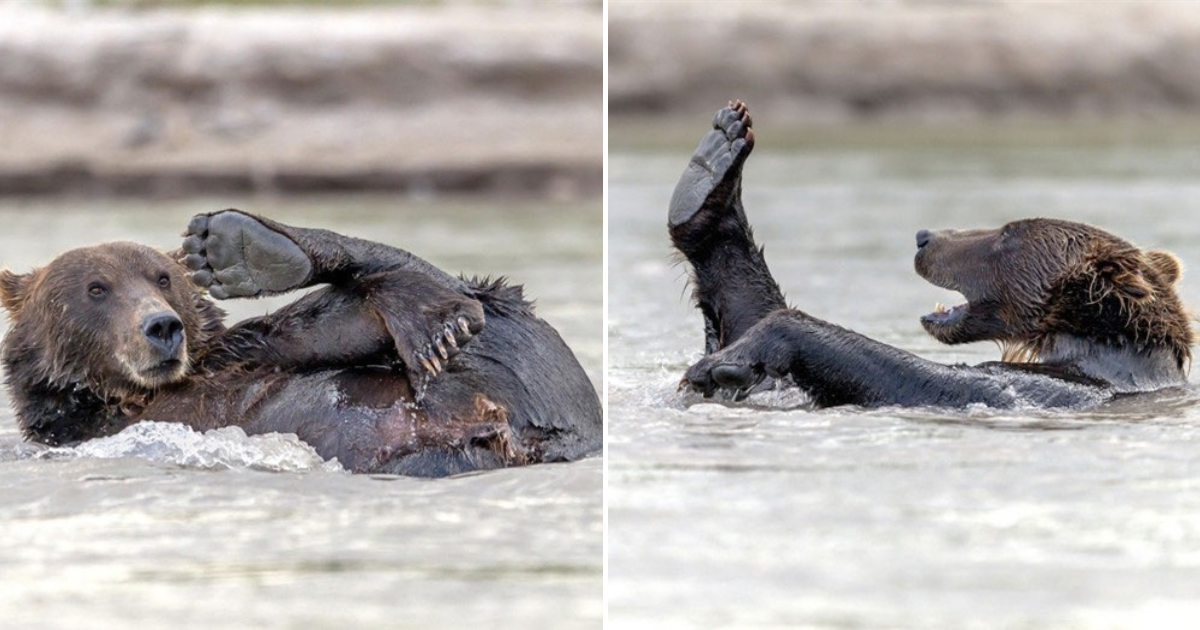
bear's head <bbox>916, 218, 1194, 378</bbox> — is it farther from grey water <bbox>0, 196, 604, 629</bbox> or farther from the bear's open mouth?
grey water <bbox>0, 196, 604, 629</bbox>

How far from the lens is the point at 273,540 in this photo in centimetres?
461

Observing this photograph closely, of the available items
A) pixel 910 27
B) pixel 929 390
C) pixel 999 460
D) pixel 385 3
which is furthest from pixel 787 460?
pixel 910 27

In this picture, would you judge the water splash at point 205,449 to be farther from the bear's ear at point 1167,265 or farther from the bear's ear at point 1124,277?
the bear's ear at point 1167,265

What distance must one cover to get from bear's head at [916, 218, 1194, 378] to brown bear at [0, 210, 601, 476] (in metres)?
1.55

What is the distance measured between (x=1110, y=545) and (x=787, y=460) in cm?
111

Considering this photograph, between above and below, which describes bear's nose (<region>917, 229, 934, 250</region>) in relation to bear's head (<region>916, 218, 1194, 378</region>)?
above

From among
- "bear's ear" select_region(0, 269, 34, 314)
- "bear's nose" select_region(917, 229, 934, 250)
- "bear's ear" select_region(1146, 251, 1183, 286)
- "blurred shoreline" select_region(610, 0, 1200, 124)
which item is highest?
"blurred shoreline" select_region(610, 0, 1200, 124)

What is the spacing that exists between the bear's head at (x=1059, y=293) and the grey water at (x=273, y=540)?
69.6 inches

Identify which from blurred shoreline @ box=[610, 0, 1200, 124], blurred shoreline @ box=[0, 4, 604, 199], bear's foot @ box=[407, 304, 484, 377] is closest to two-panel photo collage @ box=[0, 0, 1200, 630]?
bear's foot @ box=[407, 304, 484, 377]

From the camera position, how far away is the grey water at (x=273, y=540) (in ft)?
13.2

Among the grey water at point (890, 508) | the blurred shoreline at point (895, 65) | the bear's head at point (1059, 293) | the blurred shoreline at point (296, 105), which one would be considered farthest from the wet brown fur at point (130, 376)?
the blurred shoreline at point (895, 65)

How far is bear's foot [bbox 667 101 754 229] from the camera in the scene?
6297mm

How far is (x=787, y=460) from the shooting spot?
5.26m

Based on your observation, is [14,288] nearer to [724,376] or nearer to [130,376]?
[130,376]
